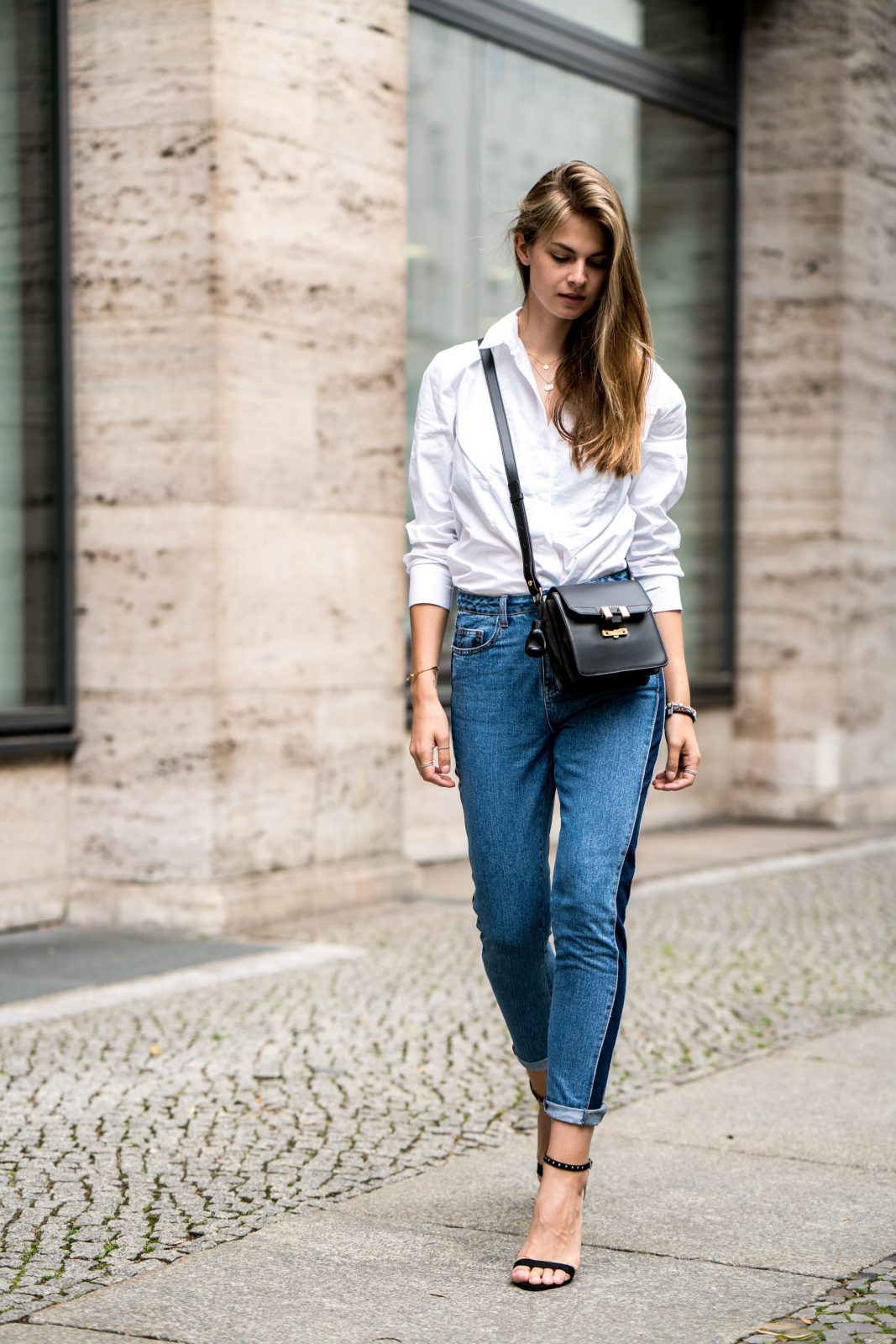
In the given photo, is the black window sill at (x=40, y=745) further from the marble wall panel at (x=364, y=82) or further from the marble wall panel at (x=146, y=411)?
the marble wall panel at (x=364, y=82)

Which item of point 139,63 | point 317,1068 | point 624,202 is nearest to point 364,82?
point 139,63

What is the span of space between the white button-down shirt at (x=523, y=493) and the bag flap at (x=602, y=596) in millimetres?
67

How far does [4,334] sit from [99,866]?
1947mm

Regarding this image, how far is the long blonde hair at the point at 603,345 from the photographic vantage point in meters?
3.57

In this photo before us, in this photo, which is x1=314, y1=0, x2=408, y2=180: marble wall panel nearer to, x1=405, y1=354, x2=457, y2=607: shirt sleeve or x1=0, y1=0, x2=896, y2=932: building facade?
x1=0, y1=0, x2=896, y2=932: building facade

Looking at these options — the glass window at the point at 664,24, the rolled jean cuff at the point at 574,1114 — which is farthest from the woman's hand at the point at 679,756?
the glass window at the point at 664,24

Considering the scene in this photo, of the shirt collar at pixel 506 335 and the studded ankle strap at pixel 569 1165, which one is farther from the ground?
the shirt collar at pixel 506 335

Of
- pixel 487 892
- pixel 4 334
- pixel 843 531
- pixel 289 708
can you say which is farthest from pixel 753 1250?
pixel 843 531

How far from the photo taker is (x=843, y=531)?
36.8ft

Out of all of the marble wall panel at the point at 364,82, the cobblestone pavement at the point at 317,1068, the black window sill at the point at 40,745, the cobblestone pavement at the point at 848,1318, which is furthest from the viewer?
the marble wall panel at the point at 364,82

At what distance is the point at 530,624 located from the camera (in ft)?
11.8

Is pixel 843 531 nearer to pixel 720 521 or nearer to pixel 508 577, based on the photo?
pixel 720 521

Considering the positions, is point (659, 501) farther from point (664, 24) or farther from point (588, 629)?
point (664, 24)

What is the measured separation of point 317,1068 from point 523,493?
209 centimetres
